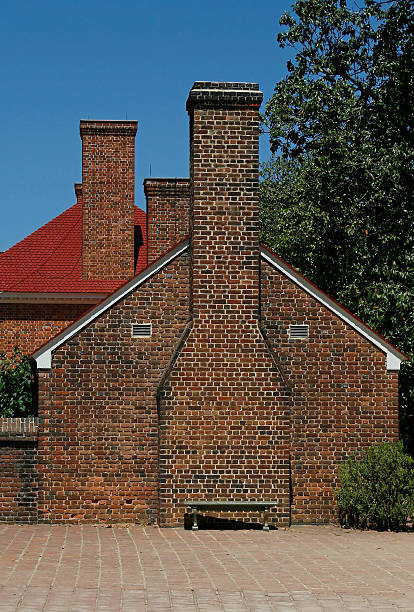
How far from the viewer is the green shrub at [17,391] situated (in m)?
19.4

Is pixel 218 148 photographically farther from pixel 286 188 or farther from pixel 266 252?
pixel 286 188

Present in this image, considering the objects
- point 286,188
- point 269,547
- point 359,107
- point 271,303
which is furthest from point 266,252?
point 286,188

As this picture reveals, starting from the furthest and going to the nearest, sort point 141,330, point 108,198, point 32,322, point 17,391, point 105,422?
point 108,198 → point 32,322 → point 17,391 → point 141,330 → point 105,422

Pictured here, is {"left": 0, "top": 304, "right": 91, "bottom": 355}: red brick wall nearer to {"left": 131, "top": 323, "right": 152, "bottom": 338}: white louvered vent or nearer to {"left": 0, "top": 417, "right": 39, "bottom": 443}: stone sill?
{"left": 0, "top": 417, "right": 39, "bottom": 443}: stone sill

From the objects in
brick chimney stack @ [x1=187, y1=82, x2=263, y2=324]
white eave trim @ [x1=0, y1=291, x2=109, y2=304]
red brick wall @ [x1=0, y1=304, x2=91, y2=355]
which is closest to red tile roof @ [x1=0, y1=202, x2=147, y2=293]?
white eave trim @ [x1=0, y1=291, x2=109, y2=304]

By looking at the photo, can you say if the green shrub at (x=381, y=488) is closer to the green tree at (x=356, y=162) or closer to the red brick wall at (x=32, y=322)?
the green tree at (x=356, y=162)

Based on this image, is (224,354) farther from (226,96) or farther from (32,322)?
(32,322)

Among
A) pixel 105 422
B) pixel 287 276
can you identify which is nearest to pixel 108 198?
pixel 287 276

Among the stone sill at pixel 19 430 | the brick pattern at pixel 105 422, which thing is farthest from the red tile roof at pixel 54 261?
the stone sill at pixel 19 430

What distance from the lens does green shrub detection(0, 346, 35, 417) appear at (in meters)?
19.4

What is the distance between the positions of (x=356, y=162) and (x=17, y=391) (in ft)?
31.4

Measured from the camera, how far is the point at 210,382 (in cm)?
1438

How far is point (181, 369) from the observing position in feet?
47.0

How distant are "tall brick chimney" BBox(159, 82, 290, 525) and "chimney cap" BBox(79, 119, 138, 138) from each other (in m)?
9.71
